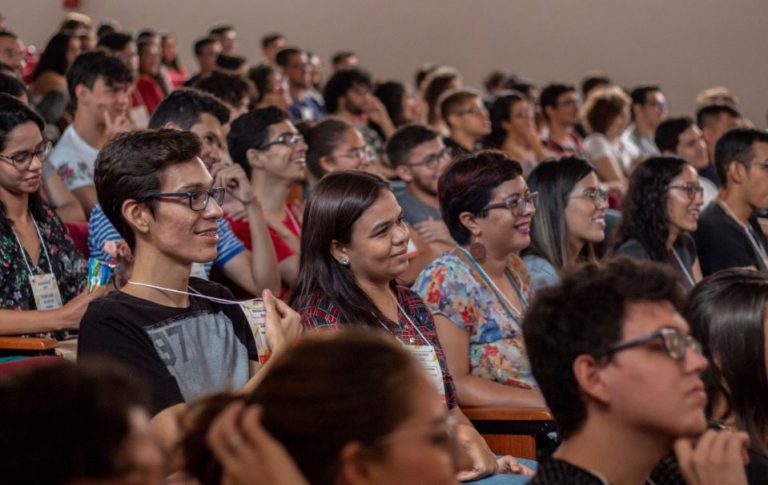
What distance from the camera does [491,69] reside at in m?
9.45

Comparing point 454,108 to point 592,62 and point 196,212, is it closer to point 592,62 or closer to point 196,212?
point 196,212

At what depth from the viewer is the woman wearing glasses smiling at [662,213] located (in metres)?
3.68

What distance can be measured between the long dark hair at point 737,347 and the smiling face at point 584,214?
144 centimetres

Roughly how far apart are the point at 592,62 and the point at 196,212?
7593 millimetres

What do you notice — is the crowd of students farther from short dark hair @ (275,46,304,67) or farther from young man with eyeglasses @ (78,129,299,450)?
short dark hair @ (275,46,304,67)

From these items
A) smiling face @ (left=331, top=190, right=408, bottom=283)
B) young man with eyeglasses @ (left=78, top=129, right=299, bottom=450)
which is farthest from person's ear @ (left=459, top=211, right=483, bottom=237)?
young man with eyeglasses @ (left=78, top=129, right=299, bottom=450)

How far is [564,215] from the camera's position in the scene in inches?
134

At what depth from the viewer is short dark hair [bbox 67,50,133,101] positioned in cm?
393

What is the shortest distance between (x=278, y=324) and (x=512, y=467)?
73cm

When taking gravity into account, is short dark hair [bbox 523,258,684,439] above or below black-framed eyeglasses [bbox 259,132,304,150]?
above

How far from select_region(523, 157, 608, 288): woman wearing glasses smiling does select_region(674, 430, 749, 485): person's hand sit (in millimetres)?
1770

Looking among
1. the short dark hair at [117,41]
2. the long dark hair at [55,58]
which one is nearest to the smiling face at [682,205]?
the short dark hair at [117,41]

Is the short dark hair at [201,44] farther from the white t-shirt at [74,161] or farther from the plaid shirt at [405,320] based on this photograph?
the plaid shirt at [405,320]

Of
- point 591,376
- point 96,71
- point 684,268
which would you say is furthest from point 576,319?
point 96,71
